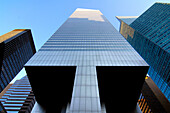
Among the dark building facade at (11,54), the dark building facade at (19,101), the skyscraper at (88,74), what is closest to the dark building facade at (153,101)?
the skyscraper at (88,74)

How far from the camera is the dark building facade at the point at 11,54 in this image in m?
68.7

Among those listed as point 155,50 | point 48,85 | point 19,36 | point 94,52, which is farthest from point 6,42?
point 155,50

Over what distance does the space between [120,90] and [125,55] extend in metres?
11.0

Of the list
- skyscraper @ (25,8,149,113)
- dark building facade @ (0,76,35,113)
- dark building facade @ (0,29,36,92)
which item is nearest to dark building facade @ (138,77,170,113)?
skyscraper @ (25,8,149,113)

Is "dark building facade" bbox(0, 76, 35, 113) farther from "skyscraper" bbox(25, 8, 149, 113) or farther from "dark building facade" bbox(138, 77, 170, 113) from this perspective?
"dark building facade" bbox(138, 77, 170, 113)

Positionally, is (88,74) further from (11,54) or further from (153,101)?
(11,54)

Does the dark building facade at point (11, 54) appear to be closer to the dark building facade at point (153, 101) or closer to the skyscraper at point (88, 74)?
the skyscraper at point (88, 74)

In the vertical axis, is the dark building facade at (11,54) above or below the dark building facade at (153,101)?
above

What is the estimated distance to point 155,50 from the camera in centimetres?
5447

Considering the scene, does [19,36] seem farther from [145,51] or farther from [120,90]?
[145,51]

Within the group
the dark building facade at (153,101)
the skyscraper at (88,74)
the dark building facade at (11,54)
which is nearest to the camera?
→ the skyscraper at (88,74)

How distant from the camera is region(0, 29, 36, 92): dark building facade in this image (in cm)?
6869

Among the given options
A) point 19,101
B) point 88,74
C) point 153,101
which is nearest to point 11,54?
point 19,101

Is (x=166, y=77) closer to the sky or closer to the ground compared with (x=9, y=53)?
closer to the sky
